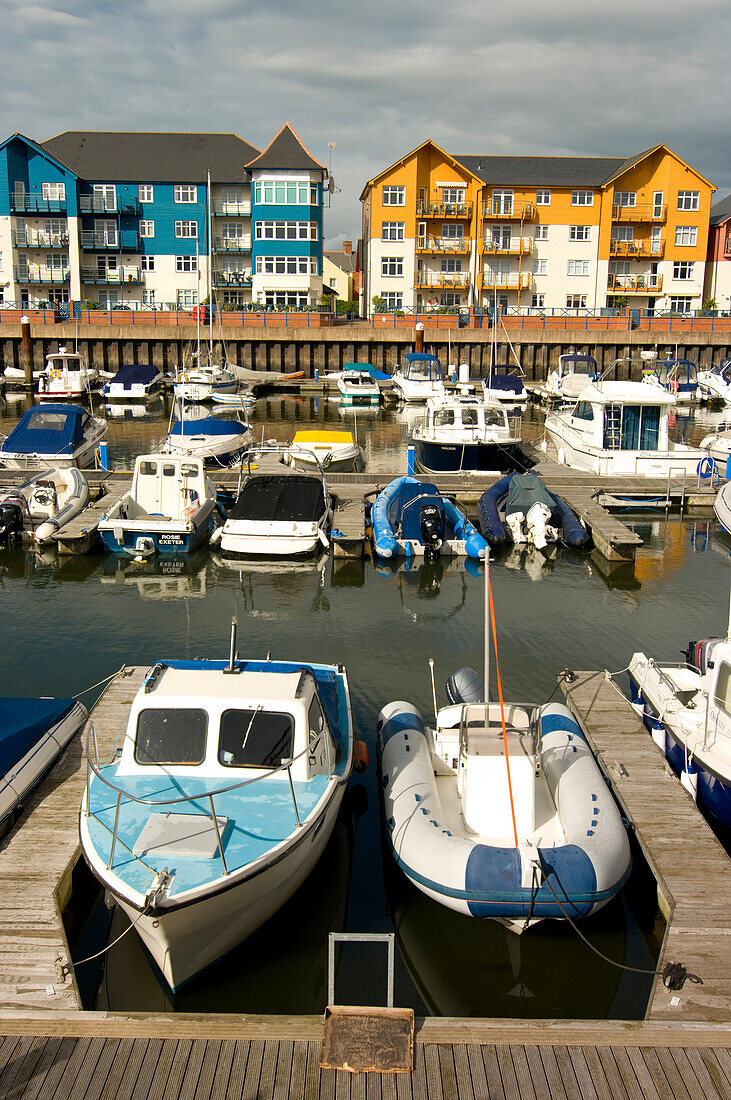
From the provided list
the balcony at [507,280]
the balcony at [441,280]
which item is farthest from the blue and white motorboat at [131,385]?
the balcony at [507,280]

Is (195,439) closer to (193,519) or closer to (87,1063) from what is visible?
(193,519)

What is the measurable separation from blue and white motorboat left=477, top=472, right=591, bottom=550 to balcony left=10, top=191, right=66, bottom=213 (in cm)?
5159

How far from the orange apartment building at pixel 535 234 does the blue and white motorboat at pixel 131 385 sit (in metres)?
22.7

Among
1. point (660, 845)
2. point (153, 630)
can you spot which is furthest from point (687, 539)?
point (660, 845)

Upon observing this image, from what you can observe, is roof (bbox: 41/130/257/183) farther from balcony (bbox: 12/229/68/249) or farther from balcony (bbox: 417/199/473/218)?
balcony (bbox: 417/199/473/218)

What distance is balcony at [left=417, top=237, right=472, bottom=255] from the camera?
62000 mm

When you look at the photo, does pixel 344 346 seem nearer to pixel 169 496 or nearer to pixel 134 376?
pixel 134 376

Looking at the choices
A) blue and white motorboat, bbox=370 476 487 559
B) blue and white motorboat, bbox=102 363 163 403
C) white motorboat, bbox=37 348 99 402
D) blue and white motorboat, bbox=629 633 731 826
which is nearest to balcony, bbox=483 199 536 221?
blue and white motorboat, bbox=102 363 163 403

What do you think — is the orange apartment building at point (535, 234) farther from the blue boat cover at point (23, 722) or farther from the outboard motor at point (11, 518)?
the blue boat cover at point (23, 722)

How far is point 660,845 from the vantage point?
837cm

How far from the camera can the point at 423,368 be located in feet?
153

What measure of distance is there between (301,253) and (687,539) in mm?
47355

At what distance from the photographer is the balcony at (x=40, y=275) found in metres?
62.2

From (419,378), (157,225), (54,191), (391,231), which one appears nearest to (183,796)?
(419,378)
